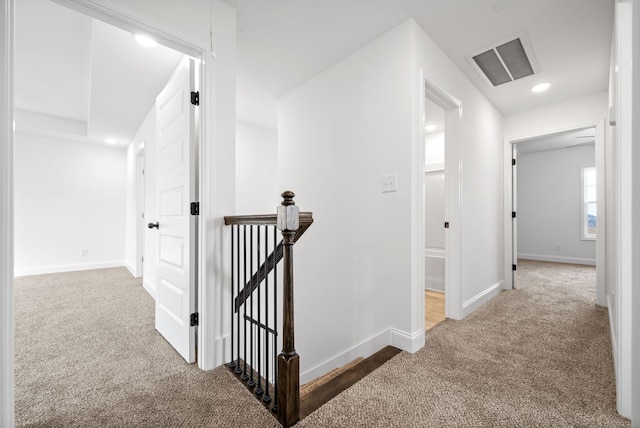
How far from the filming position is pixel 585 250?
18.7 feet

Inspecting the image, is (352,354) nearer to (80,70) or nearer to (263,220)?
(263,220)

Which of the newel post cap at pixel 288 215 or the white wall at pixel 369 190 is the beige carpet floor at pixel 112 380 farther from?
the white wall at pixel 369 190

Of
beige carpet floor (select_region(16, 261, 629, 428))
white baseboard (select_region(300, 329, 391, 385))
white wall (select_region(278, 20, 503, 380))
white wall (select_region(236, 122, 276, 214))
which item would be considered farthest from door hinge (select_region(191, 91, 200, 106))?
white wall (select_region(236, 122, 276, 214))

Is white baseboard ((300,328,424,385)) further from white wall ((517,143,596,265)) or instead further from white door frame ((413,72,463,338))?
white wall ((517,143,596,265))

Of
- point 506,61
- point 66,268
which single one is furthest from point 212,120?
point 66,268

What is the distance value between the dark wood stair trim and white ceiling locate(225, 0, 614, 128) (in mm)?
2346

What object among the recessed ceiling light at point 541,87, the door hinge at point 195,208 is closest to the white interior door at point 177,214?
the door hinge at point 195,208

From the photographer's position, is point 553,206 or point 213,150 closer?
point 213,150

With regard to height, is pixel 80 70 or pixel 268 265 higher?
pixel 80 70

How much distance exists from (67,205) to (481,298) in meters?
6.50

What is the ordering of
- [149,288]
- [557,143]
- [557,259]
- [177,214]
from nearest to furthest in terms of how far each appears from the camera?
[177,214] < [149,288] < [557,143] < [557,259]

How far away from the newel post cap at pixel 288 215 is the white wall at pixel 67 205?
18.3ft

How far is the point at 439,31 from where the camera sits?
2.14 meters

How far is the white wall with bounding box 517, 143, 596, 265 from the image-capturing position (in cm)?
581
